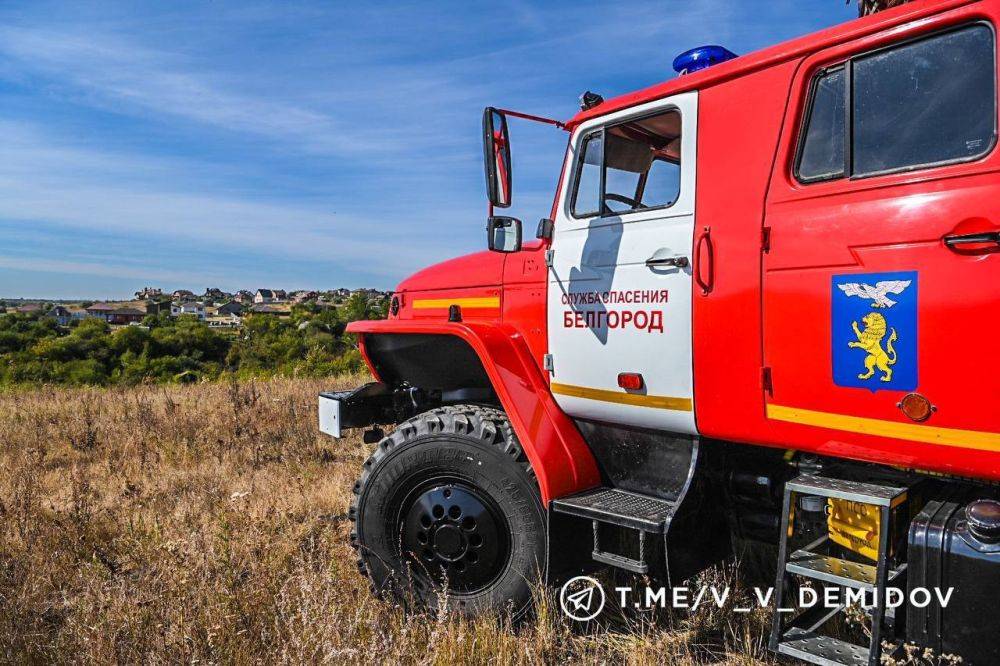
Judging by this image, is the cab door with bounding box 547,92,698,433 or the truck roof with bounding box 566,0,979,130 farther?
the cab door with bounding box 547,92,698,433

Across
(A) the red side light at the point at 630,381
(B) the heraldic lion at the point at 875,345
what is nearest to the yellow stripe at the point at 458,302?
(A) the red side light at the point at 630,381

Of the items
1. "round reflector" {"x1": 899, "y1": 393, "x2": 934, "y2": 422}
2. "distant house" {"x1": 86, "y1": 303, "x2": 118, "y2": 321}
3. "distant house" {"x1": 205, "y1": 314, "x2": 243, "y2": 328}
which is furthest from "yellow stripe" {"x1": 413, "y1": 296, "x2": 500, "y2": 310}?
"distant house" {"x1": 86, "y1": 303, "x2": 118, "y2": 321}

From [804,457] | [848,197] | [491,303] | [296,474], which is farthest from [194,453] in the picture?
[848,197]

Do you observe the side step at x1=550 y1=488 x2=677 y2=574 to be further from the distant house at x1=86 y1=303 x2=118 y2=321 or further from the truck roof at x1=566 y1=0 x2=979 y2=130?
the distant house at x1=86 y1=303 x2=118 y2=321

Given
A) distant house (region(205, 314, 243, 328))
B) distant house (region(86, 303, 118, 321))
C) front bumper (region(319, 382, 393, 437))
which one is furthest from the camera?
distant house (region(86, 303, 118, 321))

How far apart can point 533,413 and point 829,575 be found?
1.40 metres

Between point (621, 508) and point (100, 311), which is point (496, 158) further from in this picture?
point (100, 311)

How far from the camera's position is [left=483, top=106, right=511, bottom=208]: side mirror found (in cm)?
312

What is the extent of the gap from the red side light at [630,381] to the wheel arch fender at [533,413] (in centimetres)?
43

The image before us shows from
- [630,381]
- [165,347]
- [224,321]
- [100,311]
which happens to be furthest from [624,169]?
[100,311]

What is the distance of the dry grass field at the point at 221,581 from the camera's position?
2.79 meters

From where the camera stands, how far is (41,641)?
9.57 ft

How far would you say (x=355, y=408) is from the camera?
420 cm

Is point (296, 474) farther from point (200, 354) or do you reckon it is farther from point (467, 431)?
point (200, 354)
